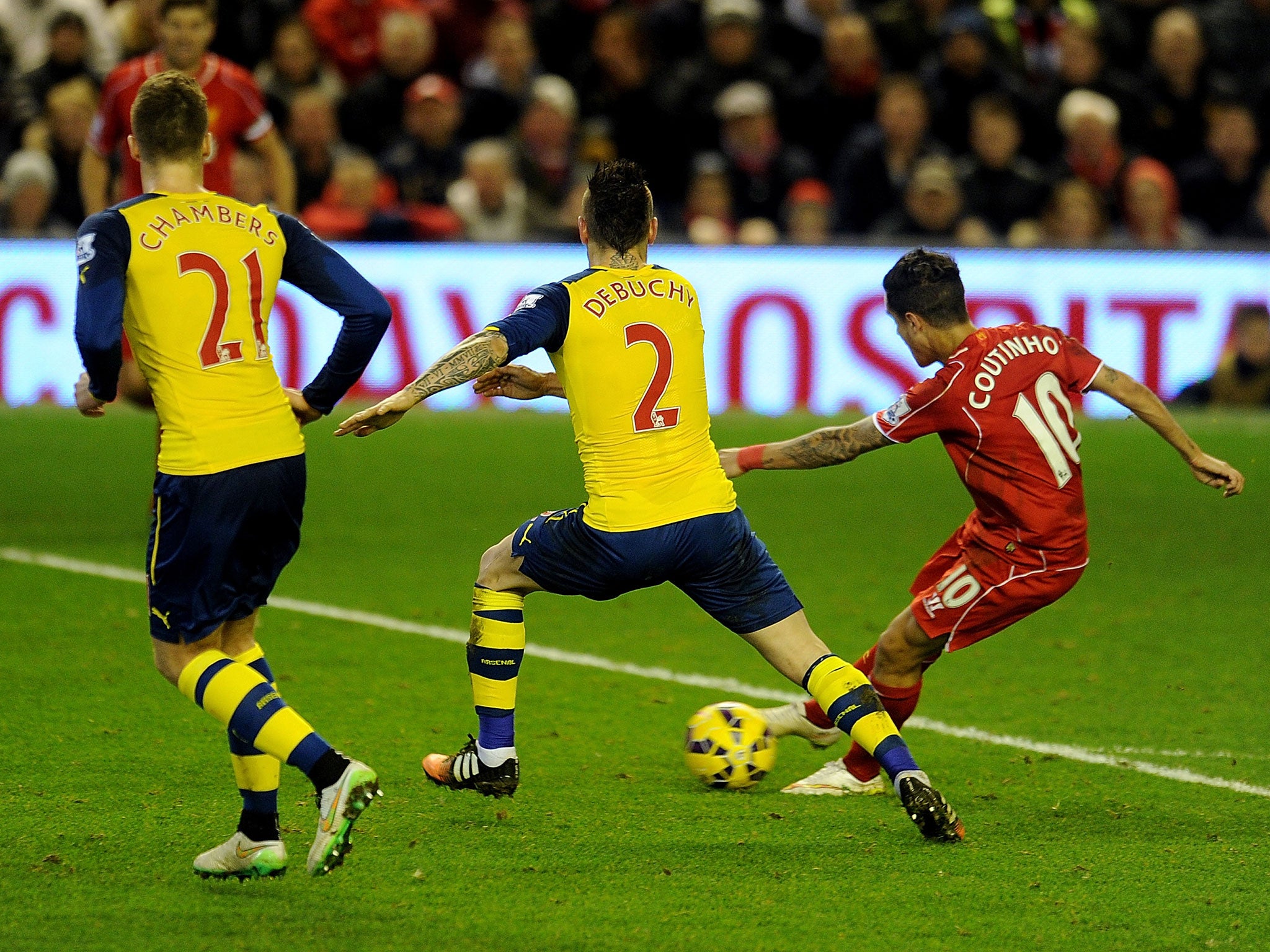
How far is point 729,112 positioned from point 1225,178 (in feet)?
13.7

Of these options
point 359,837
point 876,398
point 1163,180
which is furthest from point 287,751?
point 1163,180

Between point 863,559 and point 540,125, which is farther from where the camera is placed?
point 540,125

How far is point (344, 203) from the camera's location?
46.5ft

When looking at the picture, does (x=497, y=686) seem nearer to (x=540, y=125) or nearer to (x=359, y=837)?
(x=359, y=837)

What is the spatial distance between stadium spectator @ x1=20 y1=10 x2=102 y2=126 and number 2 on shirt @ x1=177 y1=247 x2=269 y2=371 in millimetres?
11552

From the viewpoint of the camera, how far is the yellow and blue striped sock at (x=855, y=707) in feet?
16.0

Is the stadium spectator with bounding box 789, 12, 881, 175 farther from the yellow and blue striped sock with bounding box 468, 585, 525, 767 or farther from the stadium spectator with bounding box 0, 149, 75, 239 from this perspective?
the yellow and blue striped sock with bounding box 468, 585, 525, 767

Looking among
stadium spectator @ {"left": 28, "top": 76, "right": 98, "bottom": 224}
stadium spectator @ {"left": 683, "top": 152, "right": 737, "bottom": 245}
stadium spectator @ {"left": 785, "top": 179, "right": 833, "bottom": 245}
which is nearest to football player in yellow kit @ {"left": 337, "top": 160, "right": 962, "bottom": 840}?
stadium spectator @ {"left": 785, "top": 179, "right": 833, "bottom": 245}

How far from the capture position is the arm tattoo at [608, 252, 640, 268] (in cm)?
493

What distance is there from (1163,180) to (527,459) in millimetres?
5868

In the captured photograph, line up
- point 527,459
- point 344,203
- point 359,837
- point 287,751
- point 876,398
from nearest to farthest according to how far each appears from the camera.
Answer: point 287,751
point 359,837
point 527,459
point 876,398
point 344,203

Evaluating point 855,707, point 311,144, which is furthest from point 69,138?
point 855,707

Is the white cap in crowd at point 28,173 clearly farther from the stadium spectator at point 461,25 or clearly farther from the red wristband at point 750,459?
the red wristband at point 750,459

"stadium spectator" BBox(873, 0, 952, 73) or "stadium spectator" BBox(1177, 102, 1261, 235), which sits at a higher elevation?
"stadium spectator" BBox(873, 0, 952, 73)
